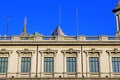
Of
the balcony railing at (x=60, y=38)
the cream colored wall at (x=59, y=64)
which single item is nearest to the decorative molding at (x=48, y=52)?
the cream colored wall at (x=59, y=64)

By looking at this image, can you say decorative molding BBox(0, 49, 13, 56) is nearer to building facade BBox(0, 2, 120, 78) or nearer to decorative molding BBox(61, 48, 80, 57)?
building facade BBox(0, 2, 120, 78)

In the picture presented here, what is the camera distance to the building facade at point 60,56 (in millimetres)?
41188

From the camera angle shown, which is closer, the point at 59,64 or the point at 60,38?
the point at 59,64

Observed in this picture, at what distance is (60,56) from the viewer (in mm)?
41875

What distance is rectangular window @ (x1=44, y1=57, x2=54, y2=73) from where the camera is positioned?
136ft

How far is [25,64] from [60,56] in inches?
196

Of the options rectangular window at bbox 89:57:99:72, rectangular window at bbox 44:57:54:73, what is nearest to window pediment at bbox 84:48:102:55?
rectangular window at bbox 89:57:99:72

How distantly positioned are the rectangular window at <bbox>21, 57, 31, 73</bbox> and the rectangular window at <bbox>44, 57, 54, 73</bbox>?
2.23 metres

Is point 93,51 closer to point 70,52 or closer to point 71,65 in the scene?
point 70,52

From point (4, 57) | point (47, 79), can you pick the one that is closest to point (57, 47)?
point (47, 79)

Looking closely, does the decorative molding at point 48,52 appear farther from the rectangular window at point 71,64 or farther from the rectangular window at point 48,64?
the rectangular window at point 71,64

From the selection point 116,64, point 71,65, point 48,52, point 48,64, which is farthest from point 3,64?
point 116,64

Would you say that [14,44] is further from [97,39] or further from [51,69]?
[97,39]

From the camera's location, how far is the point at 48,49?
138 ft
